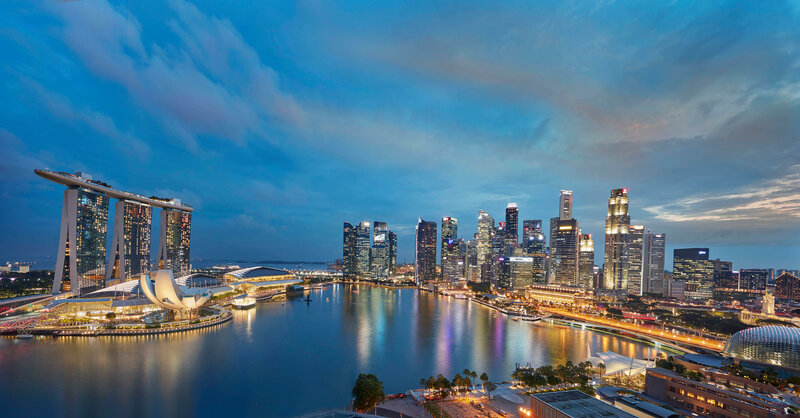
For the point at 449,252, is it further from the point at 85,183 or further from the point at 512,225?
the point at 85,183

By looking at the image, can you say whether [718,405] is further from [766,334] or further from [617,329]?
[617,329]

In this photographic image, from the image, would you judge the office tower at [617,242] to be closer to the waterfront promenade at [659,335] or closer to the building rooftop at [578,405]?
the waterfront promenade at [659,335]

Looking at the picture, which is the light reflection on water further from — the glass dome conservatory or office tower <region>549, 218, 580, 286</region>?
office tower <region>549, 218, 580, 286</region>

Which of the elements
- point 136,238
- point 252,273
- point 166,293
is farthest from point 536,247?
point 136,238

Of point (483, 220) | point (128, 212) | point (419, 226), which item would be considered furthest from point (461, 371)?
point (419, 226)

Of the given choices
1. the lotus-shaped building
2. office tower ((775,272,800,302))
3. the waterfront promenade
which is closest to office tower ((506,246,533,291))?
the waterfront promenade

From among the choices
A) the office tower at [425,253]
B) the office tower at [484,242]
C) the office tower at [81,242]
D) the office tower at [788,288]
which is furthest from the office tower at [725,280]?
the office tower at [81,242]
